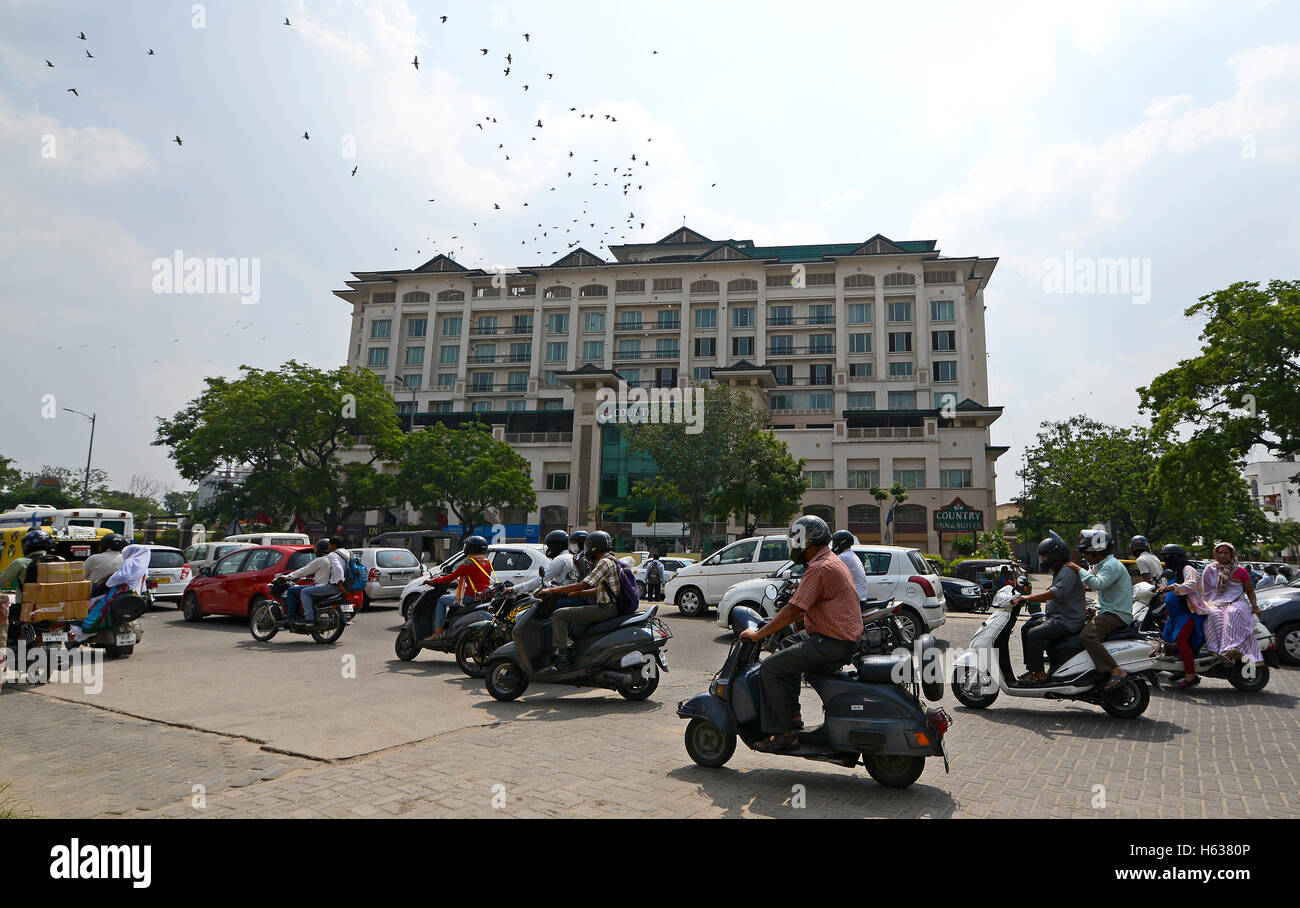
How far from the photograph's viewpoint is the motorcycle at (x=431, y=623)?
905 cm

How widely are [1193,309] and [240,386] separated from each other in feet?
137

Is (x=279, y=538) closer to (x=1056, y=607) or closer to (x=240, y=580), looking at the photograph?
(x=240, y=580)

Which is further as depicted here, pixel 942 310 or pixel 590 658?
pixel 942 310

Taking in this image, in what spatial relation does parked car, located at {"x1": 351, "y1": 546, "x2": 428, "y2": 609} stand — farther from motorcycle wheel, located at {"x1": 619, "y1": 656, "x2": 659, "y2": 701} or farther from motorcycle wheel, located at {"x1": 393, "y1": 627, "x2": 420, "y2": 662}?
motorcycle wheel, located at {"x1": 619, "y1": 656, "x2": 659, "y2": 701}

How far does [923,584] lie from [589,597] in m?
7.50

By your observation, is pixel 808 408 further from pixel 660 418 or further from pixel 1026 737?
pixel 1026 737

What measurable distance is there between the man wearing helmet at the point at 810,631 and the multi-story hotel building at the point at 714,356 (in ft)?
153

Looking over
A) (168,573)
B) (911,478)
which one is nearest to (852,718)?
(168,573)

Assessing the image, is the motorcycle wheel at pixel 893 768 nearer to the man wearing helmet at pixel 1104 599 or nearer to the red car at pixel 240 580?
the man wearing helmet at pixel 1104 599

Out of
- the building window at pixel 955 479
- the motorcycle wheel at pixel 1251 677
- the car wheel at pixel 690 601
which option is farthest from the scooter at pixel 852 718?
the building window at pixel 955 479

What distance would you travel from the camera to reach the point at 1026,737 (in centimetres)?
614

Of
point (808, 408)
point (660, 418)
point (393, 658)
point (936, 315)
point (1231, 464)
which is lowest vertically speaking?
point (393, 658)

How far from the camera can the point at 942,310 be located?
60.9m
